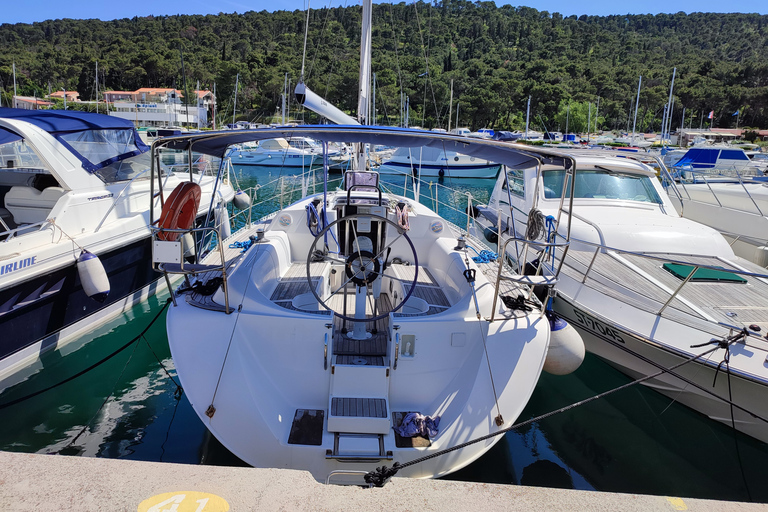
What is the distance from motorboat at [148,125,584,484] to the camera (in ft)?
9.71

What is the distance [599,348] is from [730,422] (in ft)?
4.50

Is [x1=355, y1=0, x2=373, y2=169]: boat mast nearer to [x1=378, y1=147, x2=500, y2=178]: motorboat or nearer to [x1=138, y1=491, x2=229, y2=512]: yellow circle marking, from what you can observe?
[x1=138, y1=491, x2=229, y2=512]: yellow circle marking

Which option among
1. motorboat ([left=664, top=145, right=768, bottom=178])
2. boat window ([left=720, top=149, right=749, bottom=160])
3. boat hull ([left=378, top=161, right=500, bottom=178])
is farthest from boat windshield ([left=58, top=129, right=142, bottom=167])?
boat window ([left=720, top=149, right=749, bottom=160])

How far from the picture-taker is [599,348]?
17.7ft

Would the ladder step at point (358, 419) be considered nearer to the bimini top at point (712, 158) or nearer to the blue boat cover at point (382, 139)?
the blue boat cover at point (382, 139)

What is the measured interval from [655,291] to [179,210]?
15.8 ft

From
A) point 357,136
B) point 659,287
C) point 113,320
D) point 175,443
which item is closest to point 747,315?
point 659,287

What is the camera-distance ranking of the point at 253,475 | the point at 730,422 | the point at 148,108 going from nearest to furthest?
the point at 253,475 → the point at 730,422 → the point at 148,108

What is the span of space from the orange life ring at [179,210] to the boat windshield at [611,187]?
18.5ft

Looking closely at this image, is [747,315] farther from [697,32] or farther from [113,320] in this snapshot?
[697,32]

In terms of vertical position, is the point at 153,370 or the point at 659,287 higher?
the point at 659,287

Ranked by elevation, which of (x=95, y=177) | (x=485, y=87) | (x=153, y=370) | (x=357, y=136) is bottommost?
(x=153, y=370)

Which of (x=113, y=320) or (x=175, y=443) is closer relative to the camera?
(x=175, y=443)

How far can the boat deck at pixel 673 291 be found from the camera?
459 cm
